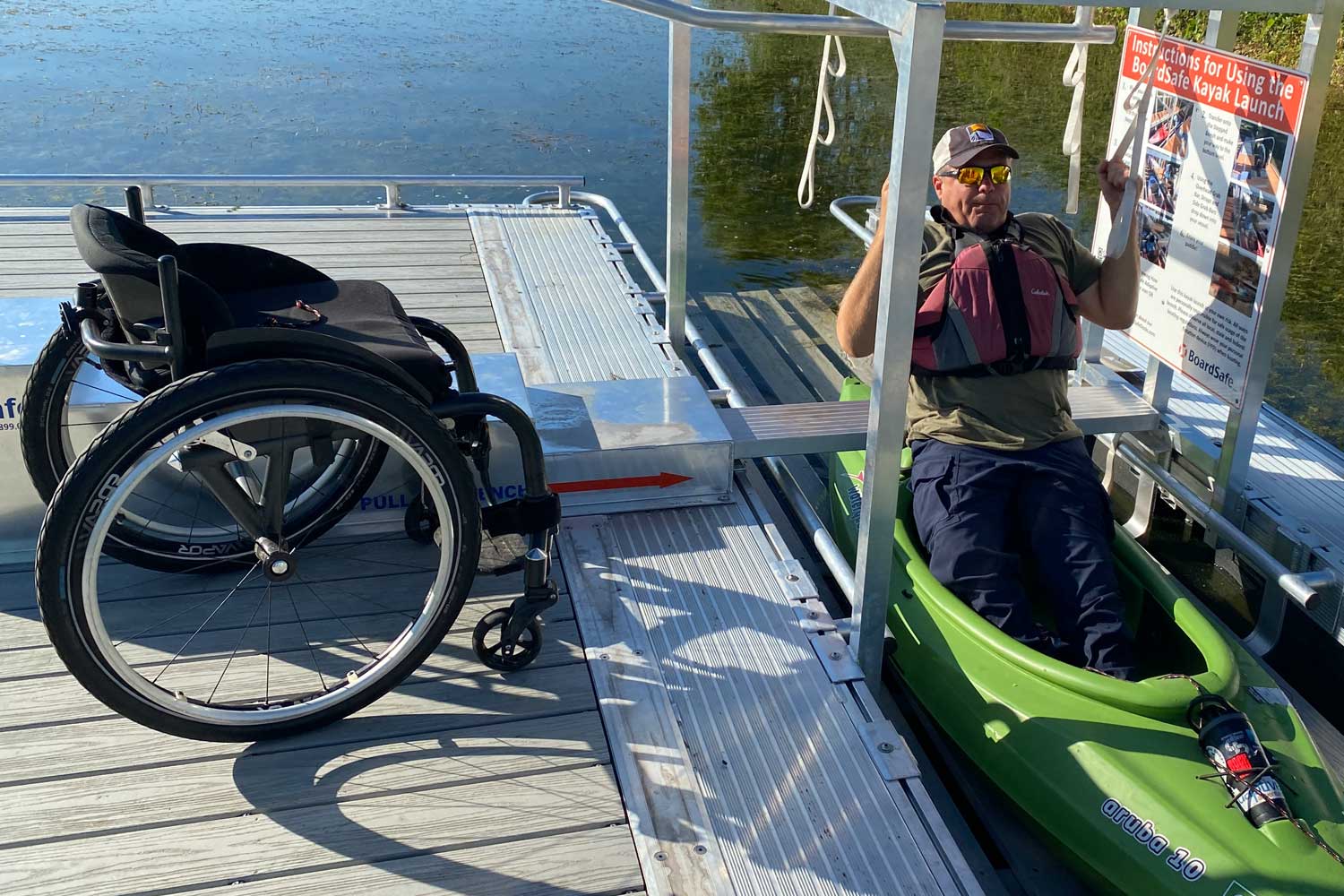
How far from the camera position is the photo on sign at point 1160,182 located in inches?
129

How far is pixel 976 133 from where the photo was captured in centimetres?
280

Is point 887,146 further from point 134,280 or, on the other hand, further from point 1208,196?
point 134,280

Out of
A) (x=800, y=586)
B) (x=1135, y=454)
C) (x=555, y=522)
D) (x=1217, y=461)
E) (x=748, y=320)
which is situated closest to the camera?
(x=555, y=522)

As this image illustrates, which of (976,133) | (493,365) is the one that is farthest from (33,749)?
(976,133)

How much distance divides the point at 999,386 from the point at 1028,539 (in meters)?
0.37

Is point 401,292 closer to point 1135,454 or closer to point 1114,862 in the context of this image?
point 1135,454

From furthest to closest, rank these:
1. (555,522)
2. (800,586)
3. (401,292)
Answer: (401,292) < (800,586) < (555,522)

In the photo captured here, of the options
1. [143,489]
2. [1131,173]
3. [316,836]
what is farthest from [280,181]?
[316,836]

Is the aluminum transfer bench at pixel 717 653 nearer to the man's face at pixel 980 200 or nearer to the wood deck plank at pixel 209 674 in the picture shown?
the wood deck plank at pixel 209 674

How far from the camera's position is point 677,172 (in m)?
3.63

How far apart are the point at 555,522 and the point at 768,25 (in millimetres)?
1282

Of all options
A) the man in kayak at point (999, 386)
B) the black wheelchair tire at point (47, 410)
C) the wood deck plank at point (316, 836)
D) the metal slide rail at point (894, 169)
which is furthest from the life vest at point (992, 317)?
the black wheelchair tire at point (47, 410)

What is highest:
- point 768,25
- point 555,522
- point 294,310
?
point 768,25

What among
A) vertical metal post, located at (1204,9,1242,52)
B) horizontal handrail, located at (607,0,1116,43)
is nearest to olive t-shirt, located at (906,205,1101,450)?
horizontal handrail, located at (607,0,1116,43)
